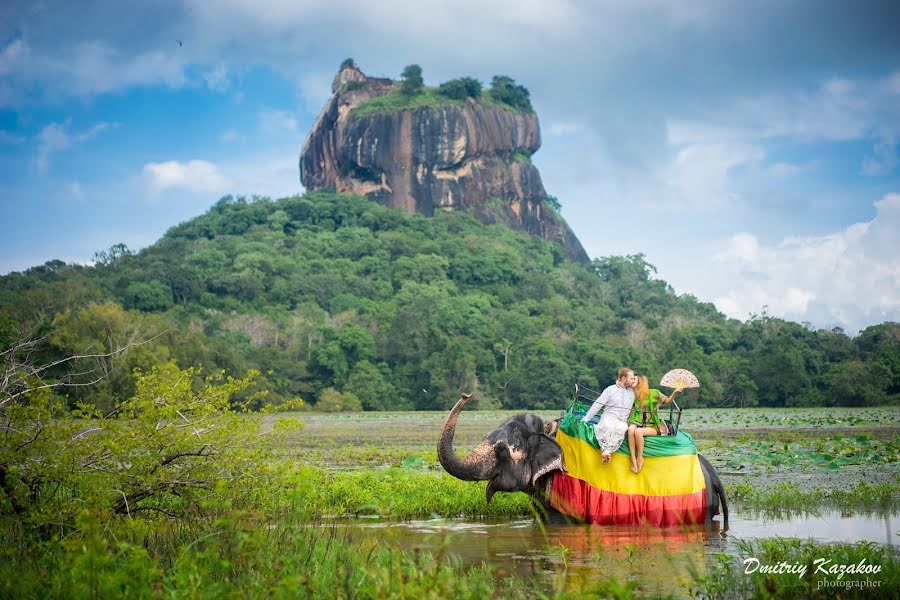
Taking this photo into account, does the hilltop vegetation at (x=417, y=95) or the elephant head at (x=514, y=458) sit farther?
the hilltop vegetation at (x=417, y=95)

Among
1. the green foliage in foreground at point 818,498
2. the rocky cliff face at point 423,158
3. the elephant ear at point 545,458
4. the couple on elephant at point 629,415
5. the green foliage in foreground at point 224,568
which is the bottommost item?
the green foliage in foreground at point 818,498

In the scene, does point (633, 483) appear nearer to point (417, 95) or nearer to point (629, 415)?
point (629, 415)

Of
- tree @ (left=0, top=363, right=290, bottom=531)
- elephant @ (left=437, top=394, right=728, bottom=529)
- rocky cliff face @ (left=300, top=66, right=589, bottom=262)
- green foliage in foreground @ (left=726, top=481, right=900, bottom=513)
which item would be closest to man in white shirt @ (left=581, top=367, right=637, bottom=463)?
elephant @ (left=437, top=394, right=728, bottom=529)

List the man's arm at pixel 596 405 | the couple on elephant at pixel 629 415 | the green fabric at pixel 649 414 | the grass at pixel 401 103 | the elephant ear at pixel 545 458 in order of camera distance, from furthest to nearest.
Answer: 1. the grass at pixel 401 103
2. the green fabric at pixel 649 414
3. the elephant ear at pixel 545 458
4. the man's arm at pixel 596 405
5. the couple on elephant at pixel 629 415

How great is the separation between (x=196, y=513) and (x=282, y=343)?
2275 inches

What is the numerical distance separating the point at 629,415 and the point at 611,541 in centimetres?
149

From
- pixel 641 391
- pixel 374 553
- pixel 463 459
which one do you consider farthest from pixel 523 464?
pixel 374 553

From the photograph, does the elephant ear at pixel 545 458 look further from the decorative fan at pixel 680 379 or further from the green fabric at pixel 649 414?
the decorative fan at pixel 680 379

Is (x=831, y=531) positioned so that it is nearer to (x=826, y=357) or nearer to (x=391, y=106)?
(x=826, y=357)

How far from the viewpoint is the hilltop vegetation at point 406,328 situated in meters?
52.6

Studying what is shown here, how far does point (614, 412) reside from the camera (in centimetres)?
1030

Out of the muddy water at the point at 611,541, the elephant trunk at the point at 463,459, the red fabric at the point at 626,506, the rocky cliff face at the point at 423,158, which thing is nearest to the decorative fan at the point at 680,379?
the red fabric at the point at 626,506

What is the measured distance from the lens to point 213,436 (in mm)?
9172

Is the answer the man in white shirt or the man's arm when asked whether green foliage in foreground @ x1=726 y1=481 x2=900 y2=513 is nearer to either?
the man in white shirt
